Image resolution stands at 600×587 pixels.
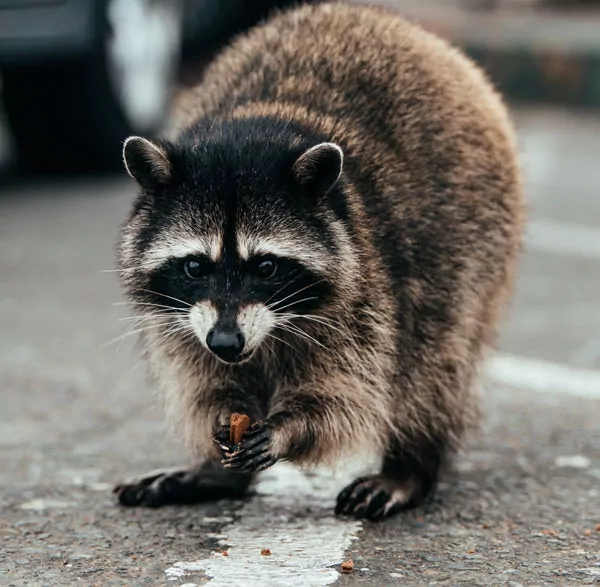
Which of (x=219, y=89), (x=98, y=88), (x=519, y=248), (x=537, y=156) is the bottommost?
(x=537, y=156)

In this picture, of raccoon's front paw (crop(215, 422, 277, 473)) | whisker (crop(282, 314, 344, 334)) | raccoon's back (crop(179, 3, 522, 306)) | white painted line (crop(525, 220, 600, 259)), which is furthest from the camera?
white painted line (crop(525, 220, 600, 259))

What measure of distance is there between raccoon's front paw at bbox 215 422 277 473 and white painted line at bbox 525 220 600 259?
4188 mm

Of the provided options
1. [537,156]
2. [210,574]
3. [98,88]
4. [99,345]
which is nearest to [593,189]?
[537,156]

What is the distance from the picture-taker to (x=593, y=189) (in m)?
9.70

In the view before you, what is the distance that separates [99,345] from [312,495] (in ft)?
6.80

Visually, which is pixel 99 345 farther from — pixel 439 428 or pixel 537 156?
pixel 537 156

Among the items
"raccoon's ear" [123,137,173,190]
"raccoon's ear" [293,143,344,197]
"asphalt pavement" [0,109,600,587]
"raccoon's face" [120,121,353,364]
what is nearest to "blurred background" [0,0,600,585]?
"asphalt pavement" [0,109,600,587]

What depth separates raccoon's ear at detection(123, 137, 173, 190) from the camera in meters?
4.00

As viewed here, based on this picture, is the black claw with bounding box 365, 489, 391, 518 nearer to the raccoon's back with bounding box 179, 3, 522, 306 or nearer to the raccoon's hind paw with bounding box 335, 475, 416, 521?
the raccoon's hind paw with bounding box 335, 475, 416, 521

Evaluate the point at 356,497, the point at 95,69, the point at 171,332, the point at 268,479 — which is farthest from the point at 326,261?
the point at 95,69

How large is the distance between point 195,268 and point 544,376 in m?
2.19

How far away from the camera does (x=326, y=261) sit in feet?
13.0

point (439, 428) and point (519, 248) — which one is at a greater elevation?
point (519, 248)

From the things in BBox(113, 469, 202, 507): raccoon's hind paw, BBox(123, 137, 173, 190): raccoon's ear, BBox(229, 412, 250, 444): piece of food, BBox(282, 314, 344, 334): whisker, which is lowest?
BBox(113, 469, 202, 507): raccoon's hind paw
